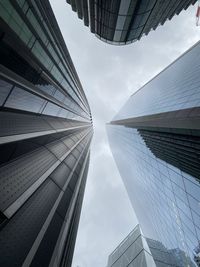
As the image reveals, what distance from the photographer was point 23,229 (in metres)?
6.13

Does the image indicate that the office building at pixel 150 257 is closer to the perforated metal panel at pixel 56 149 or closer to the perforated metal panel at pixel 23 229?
the perforated metal panel at pixel 56 149

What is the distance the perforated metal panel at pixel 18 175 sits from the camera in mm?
6048

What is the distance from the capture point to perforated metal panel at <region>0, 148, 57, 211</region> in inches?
238

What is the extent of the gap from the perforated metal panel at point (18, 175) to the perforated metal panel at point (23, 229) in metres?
0.58

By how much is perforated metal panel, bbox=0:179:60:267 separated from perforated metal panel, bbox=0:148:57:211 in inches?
23.0

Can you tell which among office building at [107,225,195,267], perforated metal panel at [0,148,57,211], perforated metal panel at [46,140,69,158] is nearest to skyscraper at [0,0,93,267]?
perforated metal panel at [0,148,57,211]

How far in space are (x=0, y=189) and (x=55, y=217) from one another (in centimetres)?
345

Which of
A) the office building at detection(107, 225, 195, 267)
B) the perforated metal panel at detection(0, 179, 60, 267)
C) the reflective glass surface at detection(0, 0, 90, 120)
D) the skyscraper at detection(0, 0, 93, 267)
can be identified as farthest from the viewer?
the office building at detection(107, 225, 195, 267)

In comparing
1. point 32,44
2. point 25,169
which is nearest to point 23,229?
point 25,169

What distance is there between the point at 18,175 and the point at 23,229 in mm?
2041

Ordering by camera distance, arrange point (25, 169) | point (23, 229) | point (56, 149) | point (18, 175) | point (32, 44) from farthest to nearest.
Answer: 1. point (56, 149)
2. point (32, 44)
3. point (25, 169)
4. point (18, 175)
5. point (23, 229)

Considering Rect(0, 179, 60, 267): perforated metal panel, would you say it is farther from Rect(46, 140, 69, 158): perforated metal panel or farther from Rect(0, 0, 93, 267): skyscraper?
Rect(46, 140, 69, 158): perforated metal panel

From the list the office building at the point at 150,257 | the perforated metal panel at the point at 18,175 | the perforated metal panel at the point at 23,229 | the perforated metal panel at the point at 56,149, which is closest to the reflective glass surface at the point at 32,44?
the perforated metal panel at the point at 56,149

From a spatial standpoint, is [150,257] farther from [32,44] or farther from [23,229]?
[32,44]
